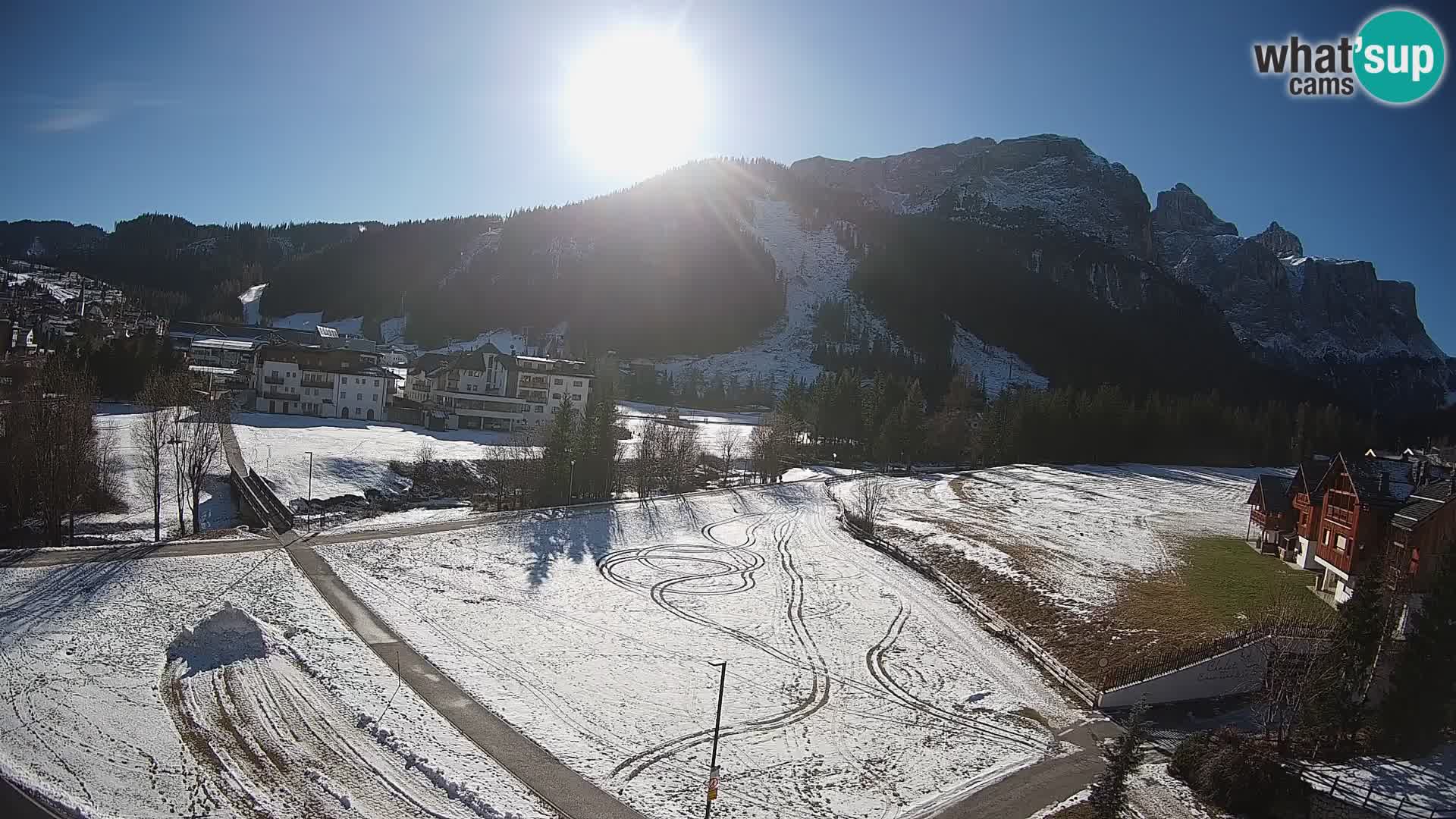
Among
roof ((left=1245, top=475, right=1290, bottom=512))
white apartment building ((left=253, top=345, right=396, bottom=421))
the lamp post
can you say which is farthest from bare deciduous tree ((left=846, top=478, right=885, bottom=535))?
white apartment building ((left=253, top=345, right=396, bottom=421))

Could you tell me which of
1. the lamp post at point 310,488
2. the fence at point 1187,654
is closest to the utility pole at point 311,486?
the lamp post at point 310,488

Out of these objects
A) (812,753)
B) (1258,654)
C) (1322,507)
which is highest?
(1322,507)

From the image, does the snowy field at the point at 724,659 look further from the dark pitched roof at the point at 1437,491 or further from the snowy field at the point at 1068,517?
the dark pitched roof at the point at 1437,491

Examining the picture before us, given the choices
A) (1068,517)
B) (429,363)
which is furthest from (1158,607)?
(429,363)

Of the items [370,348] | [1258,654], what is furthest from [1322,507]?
[370,348]

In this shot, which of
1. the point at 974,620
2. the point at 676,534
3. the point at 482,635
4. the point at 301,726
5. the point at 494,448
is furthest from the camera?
the point at 494,448

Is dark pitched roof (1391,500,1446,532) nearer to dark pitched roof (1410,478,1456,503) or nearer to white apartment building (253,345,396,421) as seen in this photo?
dark pitched roof (1410,478,1456,503)

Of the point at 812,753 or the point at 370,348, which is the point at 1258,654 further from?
the point at 370,348
